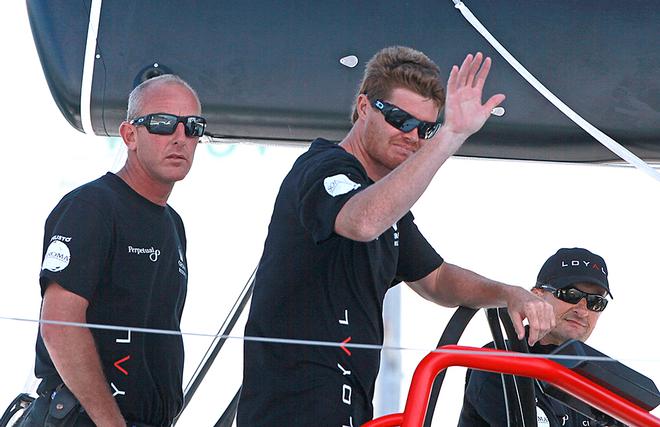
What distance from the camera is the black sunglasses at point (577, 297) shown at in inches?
65.8

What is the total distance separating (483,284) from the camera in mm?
1487

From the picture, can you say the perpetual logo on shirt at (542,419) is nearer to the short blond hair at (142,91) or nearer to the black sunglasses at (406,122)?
the black sunglasses at (406,122)

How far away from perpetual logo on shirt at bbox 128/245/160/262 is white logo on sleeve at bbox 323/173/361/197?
358 mm

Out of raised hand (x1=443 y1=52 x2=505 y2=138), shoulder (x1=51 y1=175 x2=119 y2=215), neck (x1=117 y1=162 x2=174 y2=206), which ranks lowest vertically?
shoulder (x1=51 y1=175 x2=119 y2=215)

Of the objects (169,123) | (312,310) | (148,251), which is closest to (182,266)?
(148,251)

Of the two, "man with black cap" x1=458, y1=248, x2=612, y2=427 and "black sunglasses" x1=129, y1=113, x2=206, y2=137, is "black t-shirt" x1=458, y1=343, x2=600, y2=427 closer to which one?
"man with black cap" x1=458, y1=248, x2=612, y2=427

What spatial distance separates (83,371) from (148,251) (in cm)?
19

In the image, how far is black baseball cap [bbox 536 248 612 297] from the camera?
5.52ft

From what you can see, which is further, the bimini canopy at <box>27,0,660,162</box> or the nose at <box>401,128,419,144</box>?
the bimini canopy at <box>27,0,660,162</box>

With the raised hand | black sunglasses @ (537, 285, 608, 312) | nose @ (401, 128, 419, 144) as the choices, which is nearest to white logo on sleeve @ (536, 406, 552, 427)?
black sunglasses @ (537, 285, 608, 312)

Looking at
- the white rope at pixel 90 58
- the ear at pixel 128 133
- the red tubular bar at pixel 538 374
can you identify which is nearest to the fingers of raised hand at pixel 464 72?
the red tubular bar at pixel 538 374

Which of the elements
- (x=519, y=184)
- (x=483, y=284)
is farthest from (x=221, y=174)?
(x=483, y=284)

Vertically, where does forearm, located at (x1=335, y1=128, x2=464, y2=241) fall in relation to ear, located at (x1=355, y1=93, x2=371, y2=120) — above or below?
below

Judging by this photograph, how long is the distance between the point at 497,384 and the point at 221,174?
→ 643 mm
